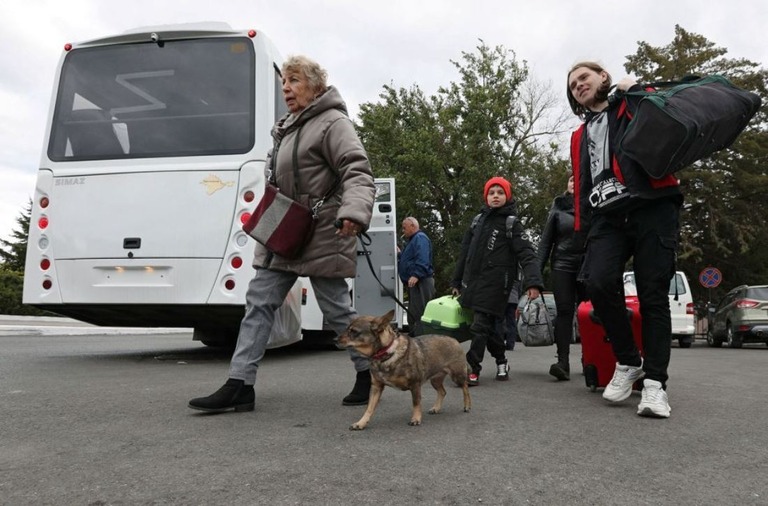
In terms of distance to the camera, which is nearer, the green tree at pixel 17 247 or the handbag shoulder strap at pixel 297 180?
the handbag shoulder strap at pixel 297 180

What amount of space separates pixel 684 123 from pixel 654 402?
1.55m

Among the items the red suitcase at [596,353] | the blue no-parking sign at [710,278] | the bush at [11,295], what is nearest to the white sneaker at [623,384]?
the red suitcase at [596,353]

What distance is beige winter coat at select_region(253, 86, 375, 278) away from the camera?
3.98m

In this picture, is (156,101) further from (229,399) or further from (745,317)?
(745,317)

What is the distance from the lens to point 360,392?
4.19m

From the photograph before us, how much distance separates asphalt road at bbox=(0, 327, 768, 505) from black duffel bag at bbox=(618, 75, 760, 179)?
4.73 ft

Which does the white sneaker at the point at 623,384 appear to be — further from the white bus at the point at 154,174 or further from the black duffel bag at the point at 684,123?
the white bus at the point at 154,174

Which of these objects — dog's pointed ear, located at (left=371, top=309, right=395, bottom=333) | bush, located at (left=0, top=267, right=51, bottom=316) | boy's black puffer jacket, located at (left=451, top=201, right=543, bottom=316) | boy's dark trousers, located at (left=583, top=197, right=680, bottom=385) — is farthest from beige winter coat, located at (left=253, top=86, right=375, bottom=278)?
bush, located at (left=0, top=267, right=51, bottom=316)

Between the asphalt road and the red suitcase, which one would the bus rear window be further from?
the red suitcase

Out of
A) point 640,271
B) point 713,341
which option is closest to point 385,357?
point 640,271

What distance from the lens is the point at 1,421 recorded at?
370 centimetres

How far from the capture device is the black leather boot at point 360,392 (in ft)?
13.6

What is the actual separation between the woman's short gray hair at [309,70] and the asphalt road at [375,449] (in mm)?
2022

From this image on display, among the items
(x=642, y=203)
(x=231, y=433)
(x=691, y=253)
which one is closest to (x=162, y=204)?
(x=231, y=433)
